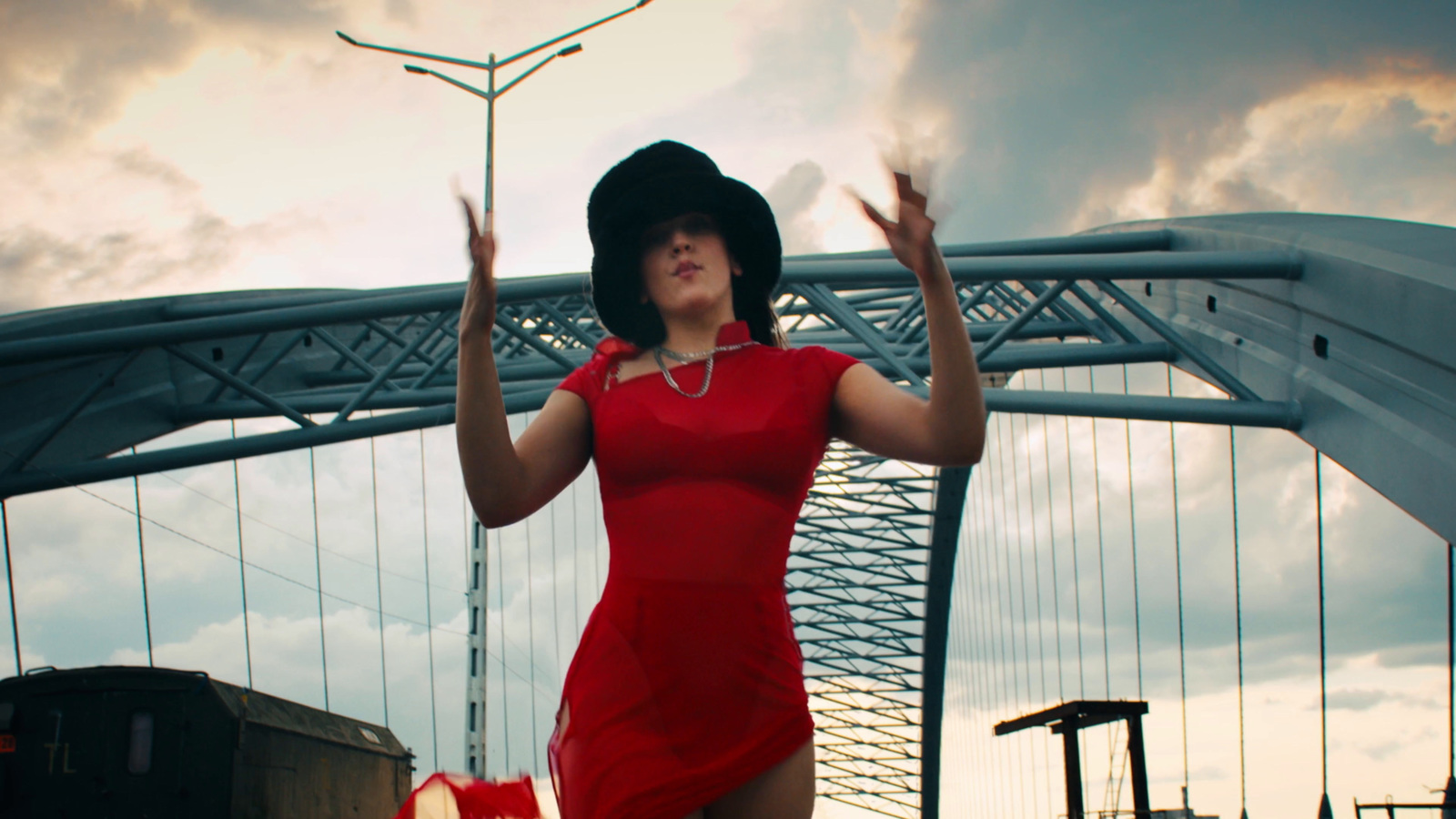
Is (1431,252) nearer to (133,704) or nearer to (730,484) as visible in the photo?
(730,484)

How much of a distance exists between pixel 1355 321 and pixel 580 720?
30.7 ft

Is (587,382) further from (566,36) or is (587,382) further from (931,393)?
(566,36)

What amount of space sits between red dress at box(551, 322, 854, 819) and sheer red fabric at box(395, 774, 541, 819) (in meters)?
0.31

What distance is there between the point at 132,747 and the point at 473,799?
26.8 ft

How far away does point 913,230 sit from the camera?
1477mm

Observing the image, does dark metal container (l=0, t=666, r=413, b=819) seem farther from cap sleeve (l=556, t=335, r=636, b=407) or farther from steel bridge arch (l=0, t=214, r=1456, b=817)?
cap sleeve (l=556, t=335, r=636, b=407)

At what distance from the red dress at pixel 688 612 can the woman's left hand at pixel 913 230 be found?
10.3 inches

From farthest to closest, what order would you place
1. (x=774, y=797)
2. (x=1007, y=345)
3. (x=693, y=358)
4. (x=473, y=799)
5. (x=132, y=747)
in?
1. (x=1007, y=345)
2. (x=132, y=747)
3. (x=473, y=799)
4. (x=693, y=358)
5. (x=774, y=797)

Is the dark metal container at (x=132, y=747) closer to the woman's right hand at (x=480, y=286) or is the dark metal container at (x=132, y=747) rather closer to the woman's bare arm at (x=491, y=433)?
the woman's bare arm at (x=491, y=433)

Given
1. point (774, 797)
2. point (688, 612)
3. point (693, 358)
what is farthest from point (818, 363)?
point (774, 797)

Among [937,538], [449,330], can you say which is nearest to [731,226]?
[449,330]

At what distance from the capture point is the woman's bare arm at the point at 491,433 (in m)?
1.51

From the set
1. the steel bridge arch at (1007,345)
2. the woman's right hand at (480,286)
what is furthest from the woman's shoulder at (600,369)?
the steel bridge arch at (1007,345)

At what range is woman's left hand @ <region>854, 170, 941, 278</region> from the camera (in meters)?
1.47
